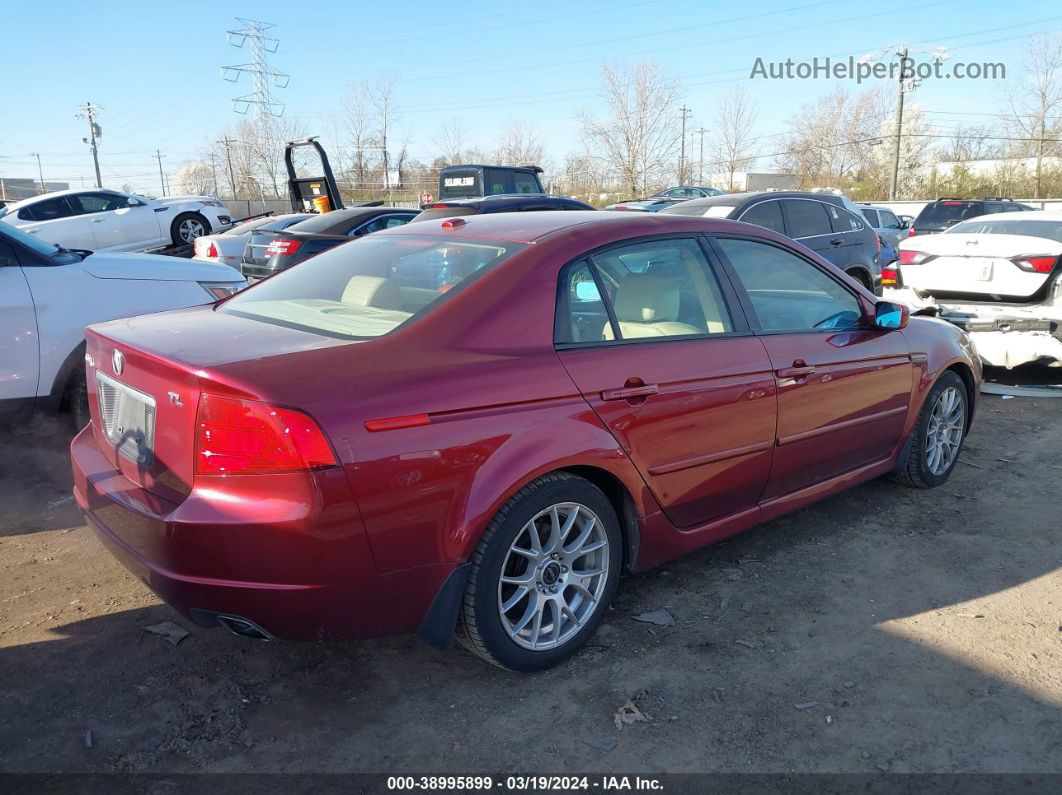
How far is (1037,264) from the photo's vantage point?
22.9ft

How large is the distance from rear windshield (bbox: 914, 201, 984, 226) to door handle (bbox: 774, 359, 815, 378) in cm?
1906

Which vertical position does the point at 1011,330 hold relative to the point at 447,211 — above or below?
below

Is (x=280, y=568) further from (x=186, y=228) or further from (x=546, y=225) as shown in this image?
(x=186, y=228)

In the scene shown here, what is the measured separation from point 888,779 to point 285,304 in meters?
2.70

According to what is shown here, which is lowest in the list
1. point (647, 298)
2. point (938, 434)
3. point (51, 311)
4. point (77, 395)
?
point (938, 434)

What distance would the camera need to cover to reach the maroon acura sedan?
7.98 ft

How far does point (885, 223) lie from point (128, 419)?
19.5 meters

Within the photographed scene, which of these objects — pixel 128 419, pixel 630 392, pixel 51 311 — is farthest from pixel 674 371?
pixel 51 311

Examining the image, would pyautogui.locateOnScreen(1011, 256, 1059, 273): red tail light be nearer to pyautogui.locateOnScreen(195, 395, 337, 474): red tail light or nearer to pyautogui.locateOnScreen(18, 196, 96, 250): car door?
pyautogui.locateOnScreen(195, 395, 337, 474): red tail light

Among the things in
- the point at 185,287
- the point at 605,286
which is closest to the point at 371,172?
the point at 185,287

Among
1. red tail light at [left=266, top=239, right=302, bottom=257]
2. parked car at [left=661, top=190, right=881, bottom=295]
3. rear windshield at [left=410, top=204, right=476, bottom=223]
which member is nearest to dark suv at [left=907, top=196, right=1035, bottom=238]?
parked car at [left=661, top=190, right=881, bottom=295]

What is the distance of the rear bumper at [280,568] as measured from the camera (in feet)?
7.84

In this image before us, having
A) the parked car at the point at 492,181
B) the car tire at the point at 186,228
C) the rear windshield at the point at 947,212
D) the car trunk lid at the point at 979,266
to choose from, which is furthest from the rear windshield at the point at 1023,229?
the car tire at the point at 186,228

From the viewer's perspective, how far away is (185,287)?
220 inches
